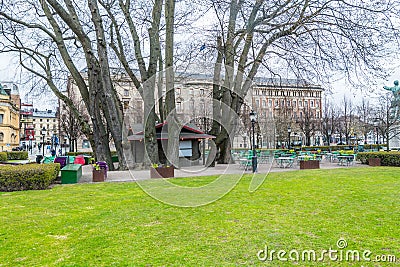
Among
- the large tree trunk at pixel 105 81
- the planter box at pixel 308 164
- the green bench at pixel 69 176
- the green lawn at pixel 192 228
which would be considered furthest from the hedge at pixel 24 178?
the planter box at pixel 308 164

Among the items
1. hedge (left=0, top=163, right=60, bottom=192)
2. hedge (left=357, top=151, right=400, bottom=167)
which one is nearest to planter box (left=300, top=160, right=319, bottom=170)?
hedge (left=357, top=151, right=400, bottom=167)

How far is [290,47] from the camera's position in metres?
18.4

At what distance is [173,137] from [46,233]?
1201cm

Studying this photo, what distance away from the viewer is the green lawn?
454cm

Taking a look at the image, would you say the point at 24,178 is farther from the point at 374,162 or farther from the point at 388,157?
the point at 388,157

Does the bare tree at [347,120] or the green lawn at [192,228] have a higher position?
the bare tree at [347,120]
